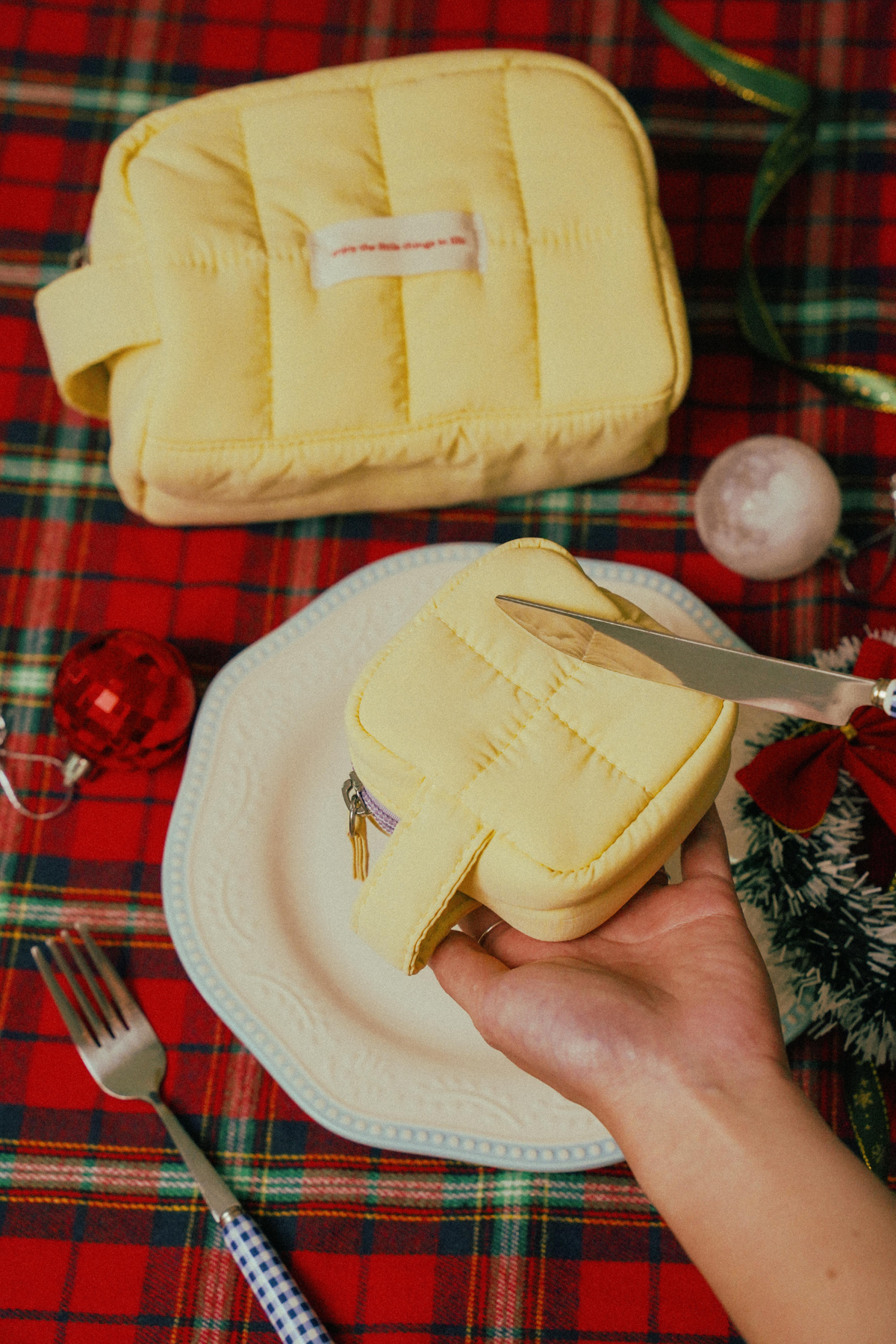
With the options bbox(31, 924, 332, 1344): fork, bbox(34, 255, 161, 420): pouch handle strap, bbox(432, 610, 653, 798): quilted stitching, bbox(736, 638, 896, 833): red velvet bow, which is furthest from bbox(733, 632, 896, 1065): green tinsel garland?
bbox(34, 255, 161, 420): pouch handle strap

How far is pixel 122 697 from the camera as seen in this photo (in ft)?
2.09

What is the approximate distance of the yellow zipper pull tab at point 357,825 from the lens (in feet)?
1.92

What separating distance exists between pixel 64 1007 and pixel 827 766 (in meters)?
0.49

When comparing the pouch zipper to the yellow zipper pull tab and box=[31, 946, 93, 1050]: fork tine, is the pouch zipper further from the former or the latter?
box=[31, 946, 93, 1050]: fork tine

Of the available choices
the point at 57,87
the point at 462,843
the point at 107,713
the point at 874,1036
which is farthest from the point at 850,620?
the point at 57,87

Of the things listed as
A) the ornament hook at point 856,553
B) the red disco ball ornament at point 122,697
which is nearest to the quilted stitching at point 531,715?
the red disco ball ornament at point 122,697

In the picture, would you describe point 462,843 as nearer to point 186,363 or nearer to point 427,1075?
point 427,1075

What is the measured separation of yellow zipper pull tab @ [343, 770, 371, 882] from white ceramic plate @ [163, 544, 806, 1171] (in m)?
0.03

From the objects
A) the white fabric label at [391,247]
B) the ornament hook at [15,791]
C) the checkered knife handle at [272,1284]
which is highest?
the white fabric label at [391,247]

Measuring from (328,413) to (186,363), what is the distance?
92 mm

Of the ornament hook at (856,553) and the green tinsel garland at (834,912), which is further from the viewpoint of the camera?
the ornament hook at (856,553)

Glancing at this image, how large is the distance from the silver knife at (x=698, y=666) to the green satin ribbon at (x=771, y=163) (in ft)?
1.17

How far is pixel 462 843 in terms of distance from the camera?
1.59ft

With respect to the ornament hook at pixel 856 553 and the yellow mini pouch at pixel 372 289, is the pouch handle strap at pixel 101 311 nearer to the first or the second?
the yellow mini pouch at pixel 372 289
